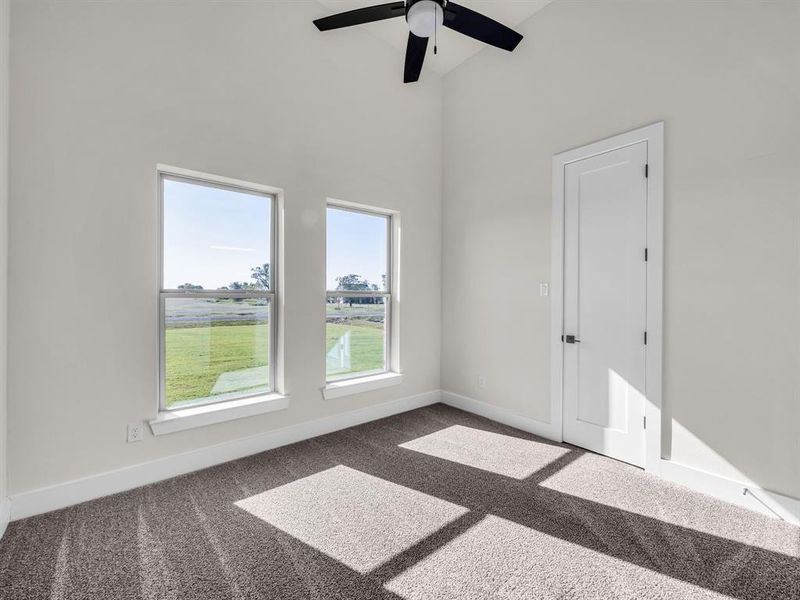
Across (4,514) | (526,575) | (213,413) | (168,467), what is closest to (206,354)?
(213,413)

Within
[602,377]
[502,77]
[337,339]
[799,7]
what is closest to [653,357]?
[602,377]

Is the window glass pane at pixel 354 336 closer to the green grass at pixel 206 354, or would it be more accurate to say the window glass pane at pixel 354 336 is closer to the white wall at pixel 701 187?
the green grass at pixel 206 354

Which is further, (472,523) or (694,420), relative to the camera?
(694,420)

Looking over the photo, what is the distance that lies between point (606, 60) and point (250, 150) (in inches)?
115

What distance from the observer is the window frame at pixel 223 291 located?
270 centimetres

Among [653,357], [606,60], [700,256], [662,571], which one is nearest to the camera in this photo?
[662,571]

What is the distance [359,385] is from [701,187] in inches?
123

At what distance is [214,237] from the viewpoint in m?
2.96

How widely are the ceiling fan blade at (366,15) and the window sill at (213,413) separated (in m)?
2.87

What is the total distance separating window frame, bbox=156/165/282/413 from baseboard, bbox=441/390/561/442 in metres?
2.01

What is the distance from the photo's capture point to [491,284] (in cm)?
391

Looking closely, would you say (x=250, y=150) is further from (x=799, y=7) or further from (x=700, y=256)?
(x=799, y=7)

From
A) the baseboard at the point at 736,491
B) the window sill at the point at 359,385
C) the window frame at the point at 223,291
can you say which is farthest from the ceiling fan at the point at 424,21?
the baseboard at the point at 736,491

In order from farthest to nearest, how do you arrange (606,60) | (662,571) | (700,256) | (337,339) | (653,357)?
(337,339)
(606,60)
(653,357)
(700,256)
(662,571)
